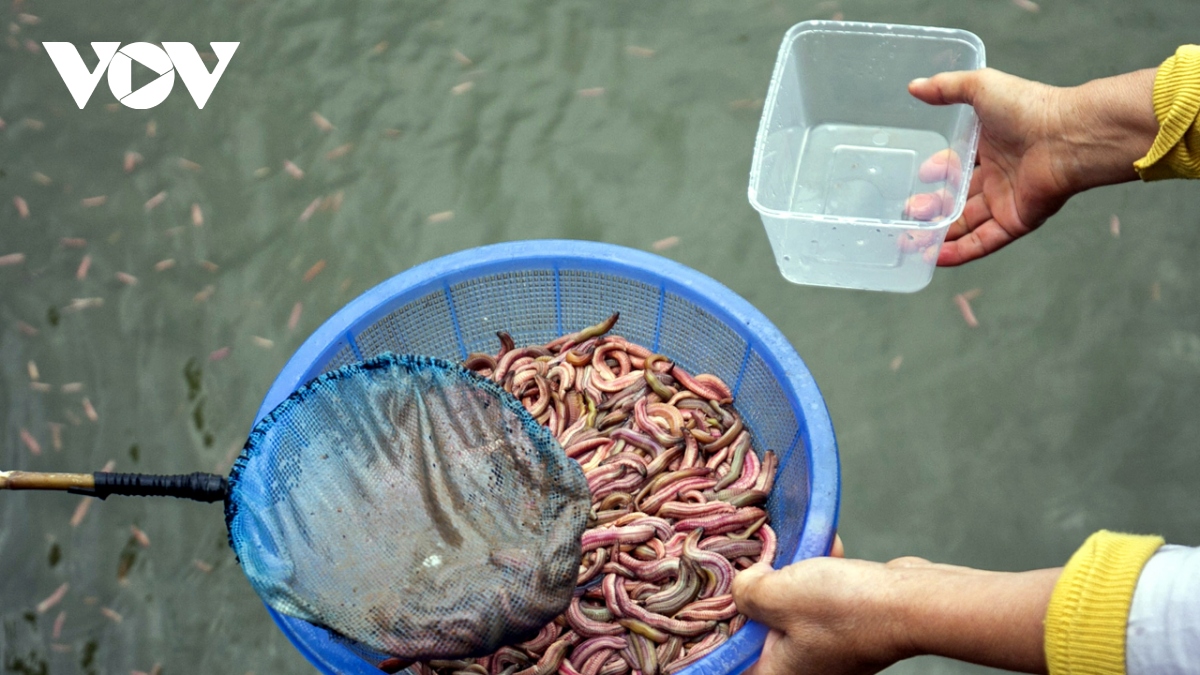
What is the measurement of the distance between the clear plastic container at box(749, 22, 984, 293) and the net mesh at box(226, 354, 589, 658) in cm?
94

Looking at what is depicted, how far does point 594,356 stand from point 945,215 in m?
1.11

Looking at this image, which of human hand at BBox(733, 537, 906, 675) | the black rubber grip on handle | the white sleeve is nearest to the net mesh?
the black rubber grip on handle

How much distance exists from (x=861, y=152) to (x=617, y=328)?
3.31 feet

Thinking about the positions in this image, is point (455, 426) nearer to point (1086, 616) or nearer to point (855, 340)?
point (1086, 616)

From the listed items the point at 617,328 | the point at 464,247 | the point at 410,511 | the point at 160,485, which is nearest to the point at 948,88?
the point at 617,328

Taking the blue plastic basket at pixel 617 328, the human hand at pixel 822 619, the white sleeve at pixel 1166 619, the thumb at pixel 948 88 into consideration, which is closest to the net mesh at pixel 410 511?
the blue plastic basket at pixel 617 328

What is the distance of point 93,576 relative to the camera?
326cm

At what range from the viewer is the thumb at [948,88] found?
8.61 feet

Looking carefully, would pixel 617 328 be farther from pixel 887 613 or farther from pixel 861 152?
pixel 887 613

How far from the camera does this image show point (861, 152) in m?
3.17

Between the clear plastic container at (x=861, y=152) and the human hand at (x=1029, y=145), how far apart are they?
0.08 meters

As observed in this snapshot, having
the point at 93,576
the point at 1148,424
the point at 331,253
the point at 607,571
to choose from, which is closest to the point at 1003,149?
the point at 1148,424

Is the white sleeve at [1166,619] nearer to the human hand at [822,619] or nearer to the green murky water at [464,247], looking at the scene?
the human hand at [822,619]

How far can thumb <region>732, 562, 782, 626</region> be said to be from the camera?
6.73 ft
